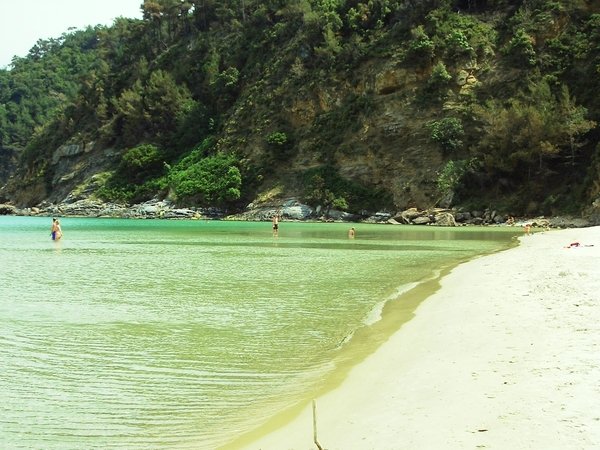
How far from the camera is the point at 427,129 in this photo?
5709 centimetres

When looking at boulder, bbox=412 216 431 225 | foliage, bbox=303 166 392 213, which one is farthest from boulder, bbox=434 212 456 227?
foliage, bbox=303 166 392 213

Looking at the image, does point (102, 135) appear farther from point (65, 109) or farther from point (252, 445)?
point (252, 445)

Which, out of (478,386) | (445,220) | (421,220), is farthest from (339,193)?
(478,386)

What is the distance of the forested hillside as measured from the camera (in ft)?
162

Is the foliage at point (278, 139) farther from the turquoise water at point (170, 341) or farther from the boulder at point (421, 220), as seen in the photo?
the turquoise water at point (170, 341)

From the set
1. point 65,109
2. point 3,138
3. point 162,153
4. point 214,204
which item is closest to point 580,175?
point 214,204

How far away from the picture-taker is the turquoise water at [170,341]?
6.04m

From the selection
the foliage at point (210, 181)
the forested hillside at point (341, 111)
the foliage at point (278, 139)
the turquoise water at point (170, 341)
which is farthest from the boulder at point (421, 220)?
the turquoise water at point (170, 341)

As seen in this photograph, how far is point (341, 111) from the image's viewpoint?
6400 centimetres

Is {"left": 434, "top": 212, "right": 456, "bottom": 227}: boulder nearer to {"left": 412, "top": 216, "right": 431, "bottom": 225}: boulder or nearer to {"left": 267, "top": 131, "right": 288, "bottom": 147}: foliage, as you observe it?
{"left": 412, "top": 216, "right": 431, "bottom": 225}: boulder

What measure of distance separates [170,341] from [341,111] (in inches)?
2245

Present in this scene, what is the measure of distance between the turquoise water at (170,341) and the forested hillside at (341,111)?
107ft

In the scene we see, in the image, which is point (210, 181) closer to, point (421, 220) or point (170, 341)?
point (421, 220)

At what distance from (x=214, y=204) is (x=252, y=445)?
64.6m
